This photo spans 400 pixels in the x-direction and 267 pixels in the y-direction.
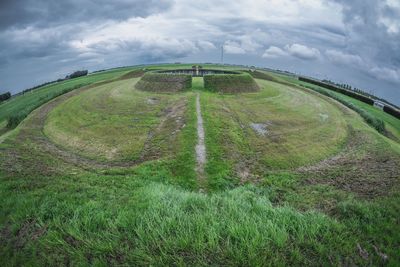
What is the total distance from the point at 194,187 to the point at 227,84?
2145 cm

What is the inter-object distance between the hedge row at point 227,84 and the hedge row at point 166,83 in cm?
234

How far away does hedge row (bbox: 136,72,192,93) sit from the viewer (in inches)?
1223

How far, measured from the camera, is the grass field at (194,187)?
19.0 ft

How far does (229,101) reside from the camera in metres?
27.4

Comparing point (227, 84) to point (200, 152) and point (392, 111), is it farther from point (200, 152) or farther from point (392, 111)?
point (392, 111)

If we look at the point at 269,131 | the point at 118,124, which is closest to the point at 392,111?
the point at 269,131

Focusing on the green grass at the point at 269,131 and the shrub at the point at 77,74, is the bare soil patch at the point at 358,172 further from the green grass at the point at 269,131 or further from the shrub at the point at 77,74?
the shrub at the point at 77,74

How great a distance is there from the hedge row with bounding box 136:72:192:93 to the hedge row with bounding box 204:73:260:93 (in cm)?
234

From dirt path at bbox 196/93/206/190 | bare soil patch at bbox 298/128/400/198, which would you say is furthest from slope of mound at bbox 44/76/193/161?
bare soil patch at bbox 298/128/400/198

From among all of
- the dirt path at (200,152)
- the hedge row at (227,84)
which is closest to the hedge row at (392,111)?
the hedge row at (227,84)

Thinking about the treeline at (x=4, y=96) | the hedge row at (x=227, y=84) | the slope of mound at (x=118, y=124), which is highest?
the hedge row at (x=227, y=84)

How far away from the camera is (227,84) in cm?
3206

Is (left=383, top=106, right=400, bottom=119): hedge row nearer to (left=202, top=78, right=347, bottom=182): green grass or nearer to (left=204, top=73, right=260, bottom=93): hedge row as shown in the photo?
(left=202, top=78, right=347, bottom=182): green grass

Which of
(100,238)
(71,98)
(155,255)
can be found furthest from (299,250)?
(71,98)
